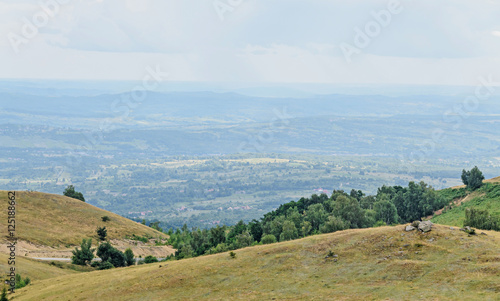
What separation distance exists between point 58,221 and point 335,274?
73421 millimetres

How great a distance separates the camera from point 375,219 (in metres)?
94.4

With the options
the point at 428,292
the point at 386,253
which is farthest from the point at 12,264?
the point at 428,292

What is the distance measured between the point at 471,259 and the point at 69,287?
37.0 m

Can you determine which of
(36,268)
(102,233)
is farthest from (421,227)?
(102,233)

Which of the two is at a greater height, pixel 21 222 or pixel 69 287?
pixel 21 222

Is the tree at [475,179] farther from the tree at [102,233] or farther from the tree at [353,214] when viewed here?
the tree at [102,233]

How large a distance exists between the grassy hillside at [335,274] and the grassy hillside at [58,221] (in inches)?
1532

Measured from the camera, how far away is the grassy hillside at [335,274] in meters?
35.8

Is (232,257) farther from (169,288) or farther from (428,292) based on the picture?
(428,292)

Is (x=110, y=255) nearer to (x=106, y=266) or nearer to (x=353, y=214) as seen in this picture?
(x=106, y=266)

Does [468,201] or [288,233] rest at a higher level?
[468,201]

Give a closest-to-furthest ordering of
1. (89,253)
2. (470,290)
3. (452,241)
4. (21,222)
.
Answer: (470,290) → (452,241) → (89,253) → (21,222)

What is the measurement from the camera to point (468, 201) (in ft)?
296

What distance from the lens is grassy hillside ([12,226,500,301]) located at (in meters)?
35.8
